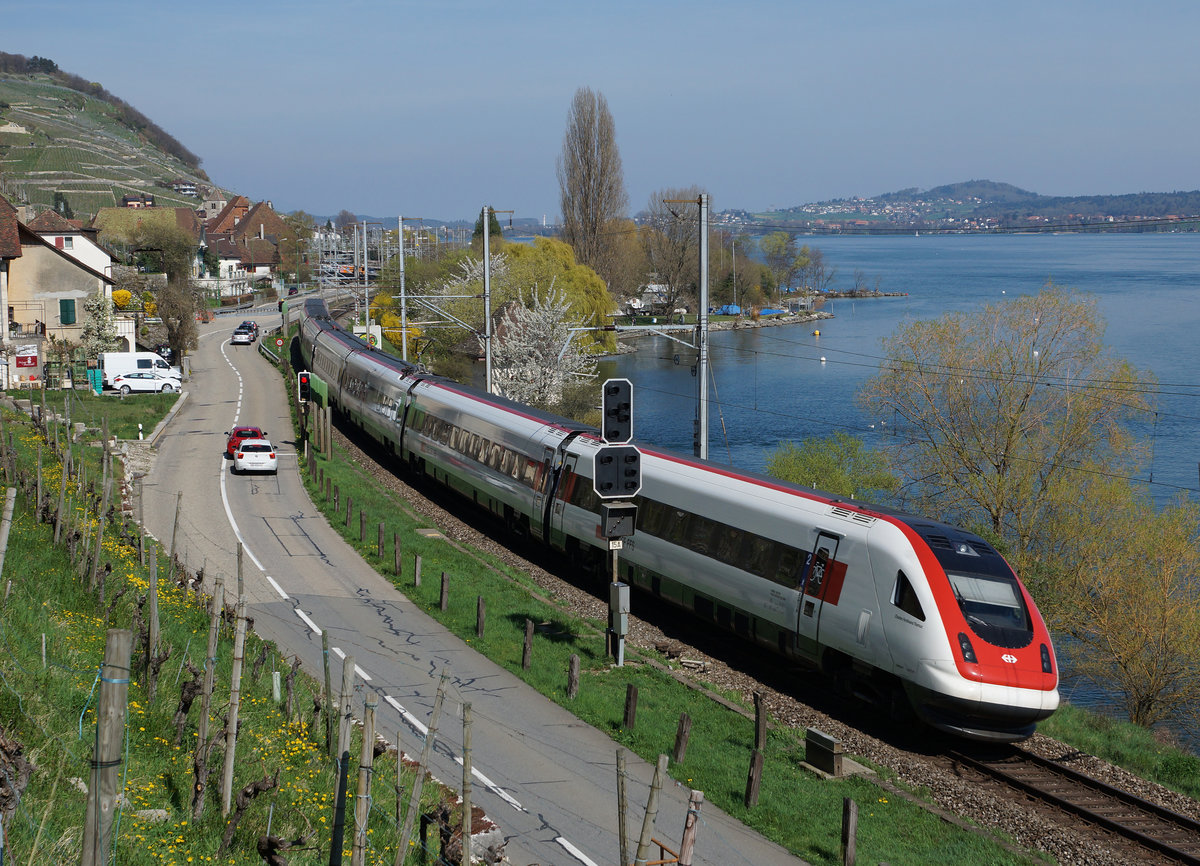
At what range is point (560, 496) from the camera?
2550cm

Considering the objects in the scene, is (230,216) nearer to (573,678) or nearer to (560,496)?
(560,496)

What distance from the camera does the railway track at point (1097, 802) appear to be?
12883 mm

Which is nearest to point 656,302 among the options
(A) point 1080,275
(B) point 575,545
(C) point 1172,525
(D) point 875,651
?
(A) point 1080,275

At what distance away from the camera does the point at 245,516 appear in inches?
1216

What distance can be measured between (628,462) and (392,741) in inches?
242

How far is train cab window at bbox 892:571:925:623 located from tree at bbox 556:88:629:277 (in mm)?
96867

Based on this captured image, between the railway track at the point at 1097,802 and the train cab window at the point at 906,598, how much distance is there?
2.15 m

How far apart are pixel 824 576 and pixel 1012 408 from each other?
25.5 m

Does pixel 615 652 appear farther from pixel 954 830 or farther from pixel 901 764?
pixel 954 830

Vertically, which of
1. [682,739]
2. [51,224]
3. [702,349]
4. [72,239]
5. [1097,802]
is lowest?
[1097,802]

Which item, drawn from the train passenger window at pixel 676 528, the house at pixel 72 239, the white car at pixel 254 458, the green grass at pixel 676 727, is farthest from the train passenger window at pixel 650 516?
the house at pixel 72 239

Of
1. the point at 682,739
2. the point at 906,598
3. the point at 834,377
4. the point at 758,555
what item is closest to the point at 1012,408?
the point at 758,555

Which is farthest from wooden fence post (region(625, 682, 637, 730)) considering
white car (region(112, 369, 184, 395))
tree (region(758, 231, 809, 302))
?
tree (region(758, 231, 809, 302))

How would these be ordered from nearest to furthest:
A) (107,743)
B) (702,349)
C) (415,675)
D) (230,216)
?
(107,743) < (415,675) < (702,349) < (230,216)
